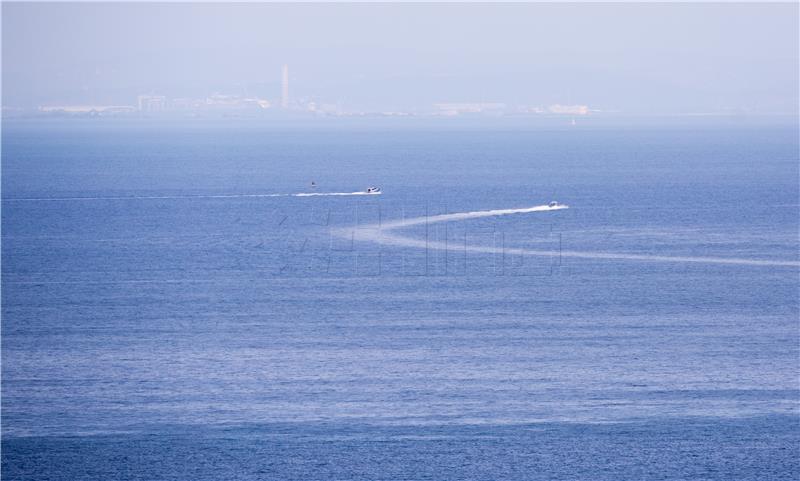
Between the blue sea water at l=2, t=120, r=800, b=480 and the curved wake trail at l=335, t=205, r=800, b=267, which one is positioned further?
the curved wake trail at l=335, t=205, r=800, b=267

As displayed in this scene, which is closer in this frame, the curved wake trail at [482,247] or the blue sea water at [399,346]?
the blue sea water at [399,346]

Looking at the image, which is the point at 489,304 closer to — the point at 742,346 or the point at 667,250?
the point at 742,346

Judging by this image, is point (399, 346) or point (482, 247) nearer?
point (399, 346)

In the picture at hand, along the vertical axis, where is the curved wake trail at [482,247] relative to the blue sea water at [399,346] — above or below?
above

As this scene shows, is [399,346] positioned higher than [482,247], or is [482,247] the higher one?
[482,247]

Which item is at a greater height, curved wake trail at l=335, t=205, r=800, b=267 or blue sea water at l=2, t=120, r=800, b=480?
curved wake trail at l=335, t=205, r=800, b=267
